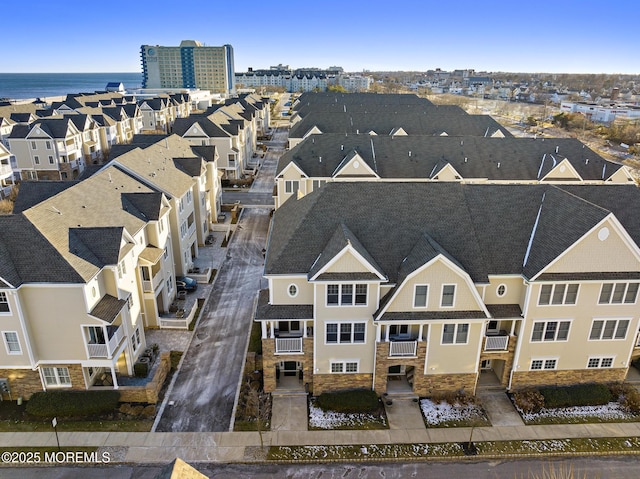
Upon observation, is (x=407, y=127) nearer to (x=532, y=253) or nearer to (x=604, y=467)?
(x=532, y=253)

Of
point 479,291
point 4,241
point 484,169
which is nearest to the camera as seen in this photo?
point 4,241

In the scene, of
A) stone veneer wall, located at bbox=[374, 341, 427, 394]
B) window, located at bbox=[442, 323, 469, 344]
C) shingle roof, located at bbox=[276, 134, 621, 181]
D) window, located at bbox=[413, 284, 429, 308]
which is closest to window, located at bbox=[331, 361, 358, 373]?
stone veneer wall, located at bbox=[374, 341, 427, 394]

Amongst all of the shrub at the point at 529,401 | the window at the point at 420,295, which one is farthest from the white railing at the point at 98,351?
the shrub at the point at 529,401

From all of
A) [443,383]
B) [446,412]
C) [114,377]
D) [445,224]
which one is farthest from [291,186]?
[446,412]

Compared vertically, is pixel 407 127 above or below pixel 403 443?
above

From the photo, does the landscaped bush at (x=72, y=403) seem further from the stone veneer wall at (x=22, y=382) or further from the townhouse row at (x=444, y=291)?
the townhouse row at (x=444, y=291)

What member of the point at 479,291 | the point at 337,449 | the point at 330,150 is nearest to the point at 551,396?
the point at 479,291

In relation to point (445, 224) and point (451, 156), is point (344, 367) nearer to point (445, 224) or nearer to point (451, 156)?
point (445, 224)
